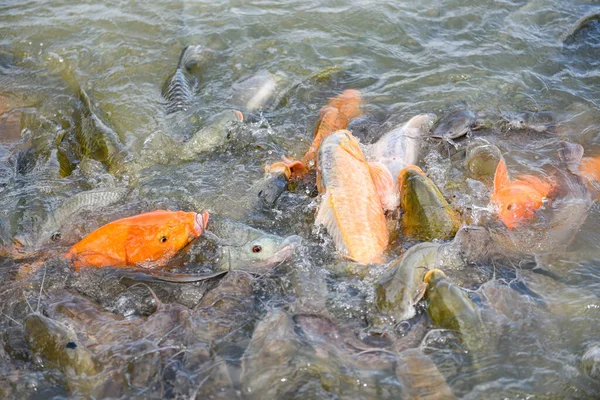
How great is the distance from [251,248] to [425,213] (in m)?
1.34

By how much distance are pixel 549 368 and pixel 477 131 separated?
2879mm

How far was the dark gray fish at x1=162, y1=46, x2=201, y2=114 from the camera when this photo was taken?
20.1 feet

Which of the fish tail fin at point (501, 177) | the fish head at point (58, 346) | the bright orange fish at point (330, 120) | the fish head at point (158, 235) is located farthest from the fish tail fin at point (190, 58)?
the fish head at point (58, 346)

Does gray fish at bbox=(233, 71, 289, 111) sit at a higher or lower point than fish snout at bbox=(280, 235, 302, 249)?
higher

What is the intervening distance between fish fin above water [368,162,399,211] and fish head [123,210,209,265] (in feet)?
4.95

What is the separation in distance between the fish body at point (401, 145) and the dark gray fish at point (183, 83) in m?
2.35

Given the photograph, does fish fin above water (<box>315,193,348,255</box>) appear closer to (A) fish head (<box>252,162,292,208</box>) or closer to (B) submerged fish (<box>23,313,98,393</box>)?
(A) fish head (<box>252,162,292,208</box>)

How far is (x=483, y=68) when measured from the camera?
6645mm

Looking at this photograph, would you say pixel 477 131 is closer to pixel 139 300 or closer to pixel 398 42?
pixel 398 42

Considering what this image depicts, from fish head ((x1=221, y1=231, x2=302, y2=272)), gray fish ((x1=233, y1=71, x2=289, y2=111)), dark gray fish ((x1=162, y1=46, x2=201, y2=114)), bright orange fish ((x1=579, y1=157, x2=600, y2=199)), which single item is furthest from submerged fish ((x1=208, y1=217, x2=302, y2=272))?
bright orange fish ((x1=579, y1=157, x2=600, y2=199))

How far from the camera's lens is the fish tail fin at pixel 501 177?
4.62 m

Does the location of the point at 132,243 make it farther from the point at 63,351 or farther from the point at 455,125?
the point at 455,125

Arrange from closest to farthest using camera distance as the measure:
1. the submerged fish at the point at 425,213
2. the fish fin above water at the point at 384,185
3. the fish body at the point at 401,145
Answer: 1. the submerged fish at the point at 425,213
2. the fish fin above water at the point at 384,185
3. the fish body at the point at 401,145

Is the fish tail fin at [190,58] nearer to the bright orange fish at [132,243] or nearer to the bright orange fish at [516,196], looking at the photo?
the bright orange fish at [132,243]
